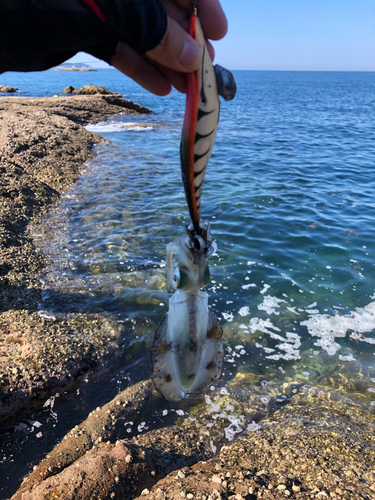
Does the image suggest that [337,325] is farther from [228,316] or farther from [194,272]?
[194,272]

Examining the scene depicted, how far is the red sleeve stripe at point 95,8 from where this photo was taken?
49.3 inches

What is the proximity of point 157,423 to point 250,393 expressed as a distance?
1.23m

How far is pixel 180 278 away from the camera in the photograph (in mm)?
2201

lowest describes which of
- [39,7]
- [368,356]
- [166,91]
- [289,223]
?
[368,356]

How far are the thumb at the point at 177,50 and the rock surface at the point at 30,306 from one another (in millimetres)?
3481

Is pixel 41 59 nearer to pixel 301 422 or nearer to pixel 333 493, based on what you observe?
pixel 333 493

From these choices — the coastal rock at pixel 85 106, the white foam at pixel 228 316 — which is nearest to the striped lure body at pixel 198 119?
the white foam at pixel 228 316

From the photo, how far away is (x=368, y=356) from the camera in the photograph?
17.0 feet

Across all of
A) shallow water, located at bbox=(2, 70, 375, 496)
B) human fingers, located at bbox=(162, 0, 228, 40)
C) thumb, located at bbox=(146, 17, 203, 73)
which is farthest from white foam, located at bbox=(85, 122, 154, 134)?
thumb, located at bbox=(146, 17, 203, 73)

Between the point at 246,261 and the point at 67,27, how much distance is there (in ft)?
21.7

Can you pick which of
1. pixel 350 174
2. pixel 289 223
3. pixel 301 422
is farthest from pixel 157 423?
pixel 350 174

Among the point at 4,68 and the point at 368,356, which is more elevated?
the point at 4,68

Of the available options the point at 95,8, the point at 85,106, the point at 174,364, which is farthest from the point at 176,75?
the point at 85,106

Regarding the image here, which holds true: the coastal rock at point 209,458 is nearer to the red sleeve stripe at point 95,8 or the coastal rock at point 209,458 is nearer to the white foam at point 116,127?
the red sleeve stripe at point 95,8
